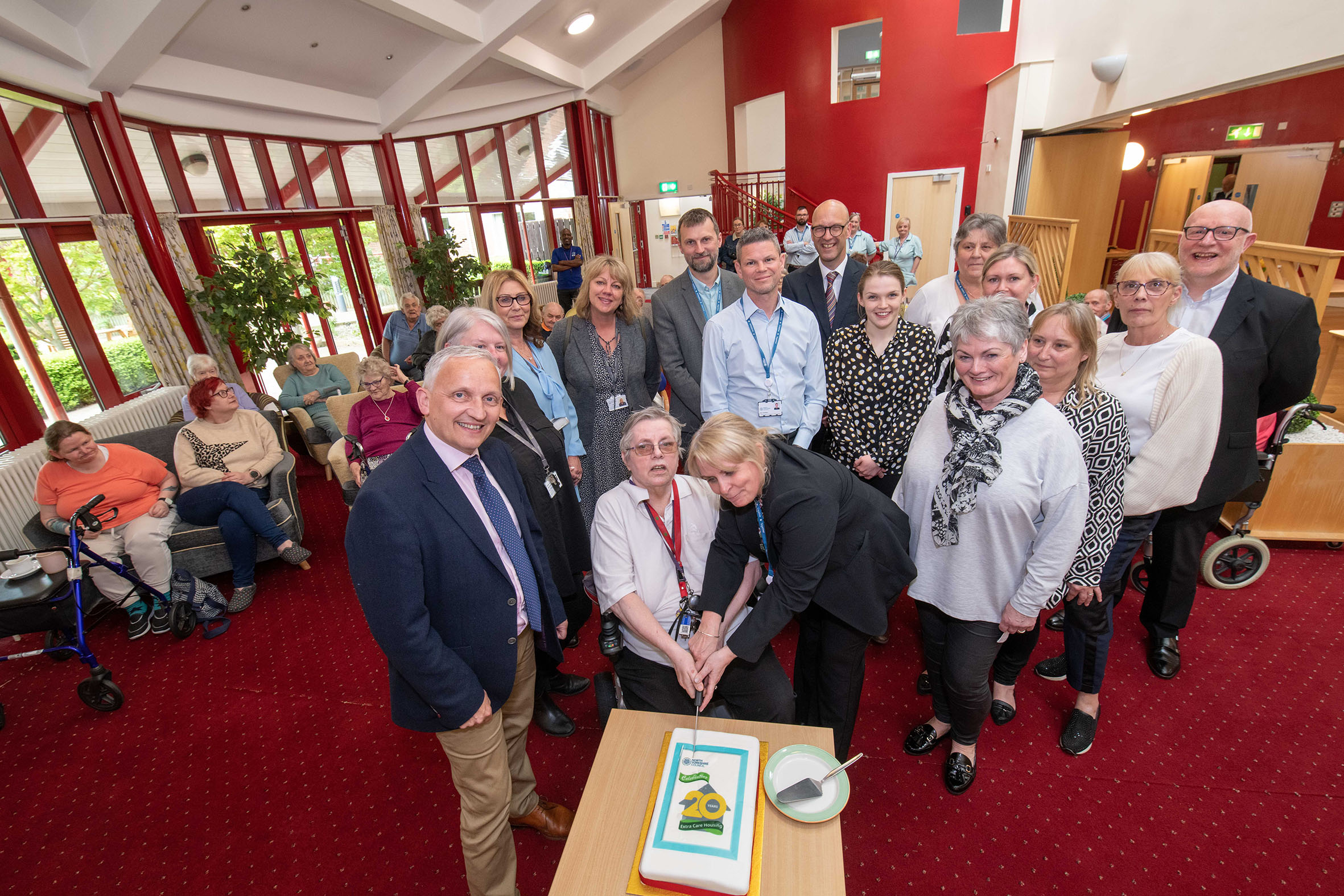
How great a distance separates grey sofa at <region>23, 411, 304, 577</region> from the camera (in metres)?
3.55

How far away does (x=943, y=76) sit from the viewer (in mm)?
8602

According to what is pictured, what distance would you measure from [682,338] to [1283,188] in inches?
378

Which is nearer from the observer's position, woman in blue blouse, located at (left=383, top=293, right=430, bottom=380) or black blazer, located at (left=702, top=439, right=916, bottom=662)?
black blazer, located at (left=702, top=439, right=916, bottom=662)

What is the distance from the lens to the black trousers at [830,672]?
193 cm

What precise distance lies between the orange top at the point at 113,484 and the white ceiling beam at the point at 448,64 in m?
6.01

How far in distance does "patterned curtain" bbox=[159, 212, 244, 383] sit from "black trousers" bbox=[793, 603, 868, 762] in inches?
242

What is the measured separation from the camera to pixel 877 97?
9125mm

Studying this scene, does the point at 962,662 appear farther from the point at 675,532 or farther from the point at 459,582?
the point at 459,582

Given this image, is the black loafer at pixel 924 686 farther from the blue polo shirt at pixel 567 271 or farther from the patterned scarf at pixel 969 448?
the blue polo shirt at pixel 567 271

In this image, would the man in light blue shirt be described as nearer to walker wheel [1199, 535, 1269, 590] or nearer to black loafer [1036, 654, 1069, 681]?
black loafer [1036, 654, 1069, 681]

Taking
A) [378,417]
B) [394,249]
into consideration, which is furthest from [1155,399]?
[394,249]

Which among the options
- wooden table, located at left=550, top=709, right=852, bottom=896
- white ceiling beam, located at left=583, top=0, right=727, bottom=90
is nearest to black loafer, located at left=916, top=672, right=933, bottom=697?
wooden table, located at left=550, top=709, right=852, bottom=896

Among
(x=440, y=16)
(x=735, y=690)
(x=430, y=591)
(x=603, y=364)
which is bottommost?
(x=735, y=690)

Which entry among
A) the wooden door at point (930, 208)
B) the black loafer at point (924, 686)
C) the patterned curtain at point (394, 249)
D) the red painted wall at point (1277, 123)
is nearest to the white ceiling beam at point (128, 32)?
the patterned curtain at point (394, 249)
